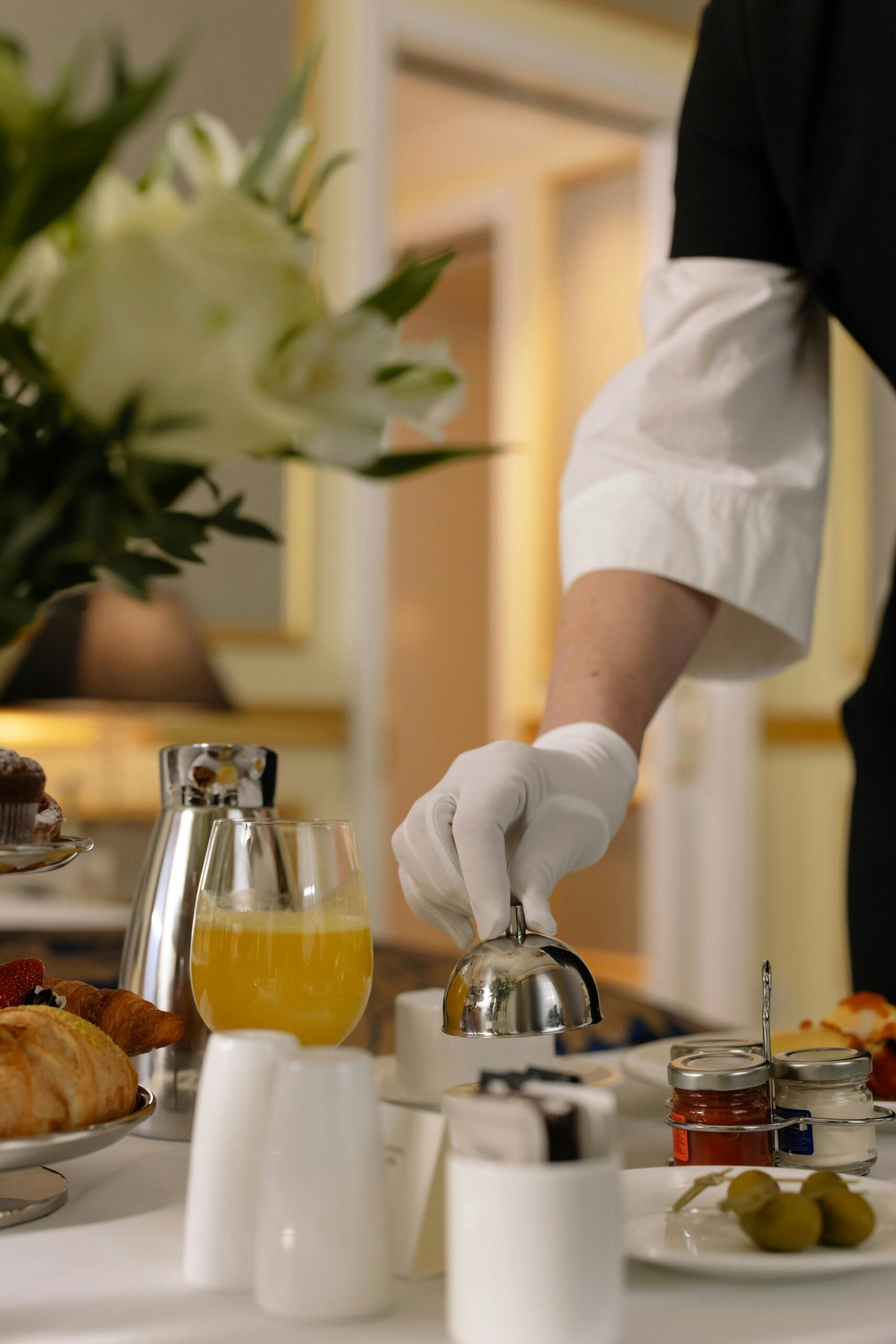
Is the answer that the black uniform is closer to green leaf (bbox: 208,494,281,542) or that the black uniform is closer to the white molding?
green leaf (bbox: 208,494,281,542)

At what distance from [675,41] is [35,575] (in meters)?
4.02

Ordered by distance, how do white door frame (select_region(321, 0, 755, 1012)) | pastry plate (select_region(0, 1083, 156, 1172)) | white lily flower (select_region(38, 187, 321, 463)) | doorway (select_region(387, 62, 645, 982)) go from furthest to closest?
doorway (select_region(387, 62, 645, 982)) → white door frame (select_region(321, 0, 755, 1012)) → pastry plate (select_region(0, 1083, 156, 1172)) → white lily flower (select_region(38, 187, 321, 463))

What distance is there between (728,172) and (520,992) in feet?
3.19

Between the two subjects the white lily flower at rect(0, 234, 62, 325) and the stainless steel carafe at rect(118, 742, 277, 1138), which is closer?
the white lily flower at rect(0, 234, 62, 325)

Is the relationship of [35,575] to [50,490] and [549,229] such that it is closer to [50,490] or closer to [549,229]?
[50,490]

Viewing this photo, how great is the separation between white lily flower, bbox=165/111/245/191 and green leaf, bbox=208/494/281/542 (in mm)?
110

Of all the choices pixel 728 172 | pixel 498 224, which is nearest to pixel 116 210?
pixel 728 172

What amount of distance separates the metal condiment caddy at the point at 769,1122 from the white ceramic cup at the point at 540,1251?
0.78 feet

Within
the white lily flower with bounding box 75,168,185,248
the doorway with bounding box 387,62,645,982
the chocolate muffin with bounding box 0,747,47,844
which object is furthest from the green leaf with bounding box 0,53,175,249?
the doorway with bounding box 387,62,645,982

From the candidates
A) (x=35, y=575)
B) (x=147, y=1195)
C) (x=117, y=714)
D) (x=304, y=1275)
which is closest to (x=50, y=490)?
(x=35, y=575)

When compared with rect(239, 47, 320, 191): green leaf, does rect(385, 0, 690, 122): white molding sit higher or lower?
higher

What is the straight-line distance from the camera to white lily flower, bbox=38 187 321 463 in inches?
16.9

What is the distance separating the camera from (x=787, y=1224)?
1.97 feet

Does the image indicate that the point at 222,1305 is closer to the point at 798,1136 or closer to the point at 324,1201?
the point at 324,1201
